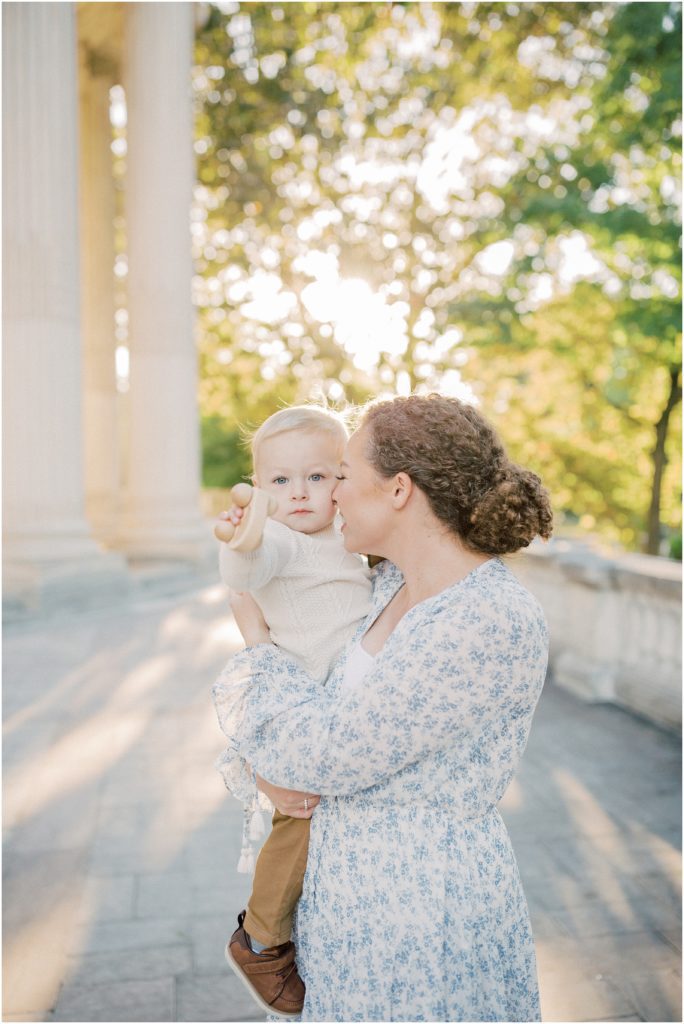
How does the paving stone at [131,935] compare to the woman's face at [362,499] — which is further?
the paving stone at [131,935]

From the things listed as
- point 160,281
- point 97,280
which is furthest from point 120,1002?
point 97,280

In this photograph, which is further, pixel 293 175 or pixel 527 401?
pixel 527 401

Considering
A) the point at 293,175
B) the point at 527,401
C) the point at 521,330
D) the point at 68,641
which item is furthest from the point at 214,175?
the point at 68,641

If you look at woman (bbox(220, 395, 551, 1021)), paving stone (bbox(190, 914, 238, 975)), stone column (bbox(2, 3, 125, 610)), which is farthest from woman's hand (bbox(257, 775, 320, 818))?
stone column (bbox(2, 3, 125, 610))

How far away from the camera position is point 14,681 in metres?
9.20

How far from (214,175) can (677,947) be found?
25.4 meters

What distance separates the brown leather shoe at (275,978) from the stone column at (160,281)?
16187 millimetres

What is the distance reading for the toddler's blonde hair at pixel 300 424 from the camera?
9.17 ft

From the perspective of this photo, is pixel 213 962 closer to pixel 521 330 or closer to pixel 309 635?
pixel 309 635

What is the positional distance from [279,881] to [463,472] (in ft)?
4.33

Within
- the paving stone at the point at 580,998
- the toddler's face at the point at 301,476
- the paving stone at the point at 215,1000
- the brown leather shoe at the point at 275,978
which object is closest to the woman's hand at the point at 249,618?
the toddler's face at the point at 301,476

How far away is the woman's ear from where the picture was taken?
219 centimetres

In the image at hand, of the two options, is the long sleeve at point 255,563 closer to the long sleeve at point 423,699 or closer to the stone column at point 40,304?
the long sleeve at point 423,699

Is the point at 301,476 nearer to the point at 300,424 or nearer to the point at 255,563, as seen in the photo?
the point at 300,424
